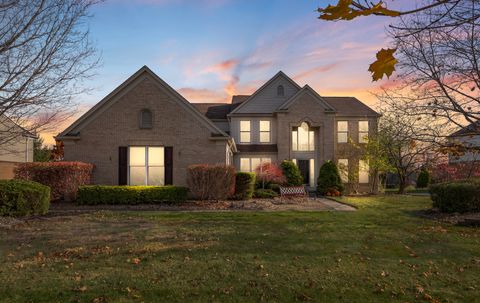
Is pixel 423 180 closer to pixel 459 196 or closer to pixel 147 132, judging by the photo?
pixel 459 196

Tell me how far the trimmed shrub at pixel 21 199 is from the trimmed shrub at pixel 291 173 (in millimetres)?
16362

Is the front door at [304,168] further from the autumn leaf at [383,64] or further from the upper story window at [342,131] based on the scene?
the autumn leaf at [383,64]

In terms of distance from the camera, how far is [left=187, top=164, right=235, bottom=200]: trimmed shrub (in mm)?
19031

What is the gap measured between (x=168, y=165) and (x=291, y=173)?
9.32 m

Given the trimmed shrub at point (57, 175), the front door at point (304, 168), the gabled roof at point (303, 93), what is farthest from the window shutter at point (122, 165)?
the front door at point (304, 168)

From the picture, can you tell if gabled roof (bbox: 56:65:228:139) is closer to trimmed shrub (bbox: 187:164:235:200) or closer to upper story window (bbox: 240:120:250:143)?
trimmed shrub (bbox: 187:164:235:200)

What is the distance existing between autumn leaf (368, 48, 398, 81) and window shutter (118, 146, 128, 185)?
805 inches

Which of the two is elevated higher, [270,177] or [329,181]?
[270,177]

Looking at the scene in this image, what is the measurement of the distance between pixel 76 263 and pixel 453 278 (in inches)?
257

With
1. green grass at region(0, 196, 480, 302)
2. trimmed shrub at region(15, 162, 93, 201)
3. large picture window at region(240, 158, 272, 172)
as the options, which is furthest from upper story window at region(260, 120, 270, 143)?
green grass at region(0, 196, 480, 302)

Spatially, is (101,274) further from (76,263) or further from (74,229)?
(74,229)

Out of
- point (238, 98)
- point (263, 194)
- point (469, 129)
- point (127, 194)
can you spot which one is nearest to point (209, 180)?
point (127, 194)

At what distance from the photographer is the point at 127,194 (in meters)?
18.7

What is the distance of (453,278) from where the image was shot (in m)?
6.40
